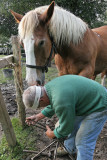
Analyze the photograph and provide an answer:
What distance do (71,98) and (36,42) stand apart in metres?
0.94

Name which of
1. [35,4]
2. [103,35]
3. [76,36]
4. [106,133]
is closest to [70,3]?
[35,4]

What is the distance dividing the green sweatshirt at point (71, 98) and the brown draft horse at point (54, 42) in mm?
613

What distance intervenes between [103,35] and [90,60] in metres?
1.15

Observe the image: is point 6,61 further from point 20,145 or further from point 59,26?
point 20,145

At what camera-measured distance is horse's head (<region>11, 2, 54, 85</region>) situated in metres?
1.78

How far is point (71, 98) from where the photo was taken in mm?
1288

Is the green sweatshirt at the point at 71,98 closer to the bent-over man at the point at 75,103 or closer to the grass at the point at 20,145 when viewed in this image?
the bent-over man at the point at 75,103

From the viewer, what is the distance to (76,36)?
2.21 meters

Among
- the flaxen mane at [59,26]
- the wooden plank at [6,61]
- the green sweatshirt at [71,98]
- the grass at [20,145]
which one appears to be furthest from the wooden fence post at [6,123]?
the flaxen mane at [59,26]

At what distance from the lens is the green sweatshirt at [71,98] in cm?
126

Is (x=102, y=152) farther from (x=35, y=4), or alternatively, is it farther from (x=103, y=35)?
(x=35, y=4)

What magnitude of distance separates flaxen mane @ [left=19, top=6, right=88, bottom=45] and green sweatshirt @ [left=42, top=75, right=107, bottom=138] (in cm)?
93

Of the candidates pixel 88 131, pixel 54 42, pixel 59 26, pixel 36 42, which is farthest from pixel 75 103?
pixel 59 26

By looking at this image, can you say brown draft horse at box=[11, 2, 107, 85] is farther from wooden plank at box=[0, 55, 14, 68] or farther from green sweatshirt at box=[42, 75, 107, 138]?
green sweatshirt at box=[42, 75, 107, 138]
